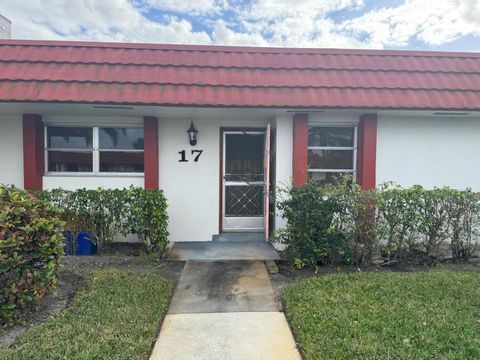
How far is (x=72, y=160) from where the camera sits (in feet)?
21.4

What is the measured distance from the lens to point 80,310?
3.34 m

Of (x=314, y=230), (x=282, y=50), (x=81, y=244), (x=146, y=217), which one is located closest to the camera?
(x=314, y=230)

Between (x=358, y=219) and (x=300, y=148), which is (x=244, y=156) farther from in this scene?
(x=358, y=219)

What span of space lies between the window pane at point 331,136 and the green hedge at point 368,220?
1.70m

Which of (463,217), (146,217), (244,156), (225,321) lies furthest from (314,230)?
(146,217)

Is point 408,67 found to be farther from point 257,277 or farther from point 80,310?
point 80,310

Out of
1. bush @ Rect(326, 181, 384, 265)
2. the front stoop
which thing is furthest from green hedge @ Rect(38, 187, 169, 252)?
bush @ Rect(326, 181, 384, 265)

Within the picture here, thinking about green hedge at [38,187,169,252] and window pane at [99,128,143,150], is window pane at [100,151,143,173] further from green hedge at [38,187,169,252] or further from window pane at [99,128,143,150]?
green hedge at [38,187,169,252]

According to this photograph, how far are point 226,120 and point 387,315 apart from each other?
15.5ft

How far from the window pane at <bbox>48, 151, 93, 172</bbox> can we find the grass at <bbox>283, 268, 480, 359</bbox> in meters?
4.92

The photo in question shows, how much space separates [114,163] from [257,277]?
3929 mm

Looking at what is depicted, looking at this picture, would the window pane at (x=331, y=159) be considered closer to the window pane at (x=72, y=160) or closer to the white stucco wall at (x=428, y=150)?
the white stucco wall at (x=428, y=150)

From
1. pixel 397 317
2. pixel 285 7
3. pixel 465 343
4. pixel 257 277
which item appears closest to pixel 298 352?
pixel 397 317

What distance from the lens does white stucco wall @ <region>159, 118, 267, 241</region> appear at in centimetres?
652
